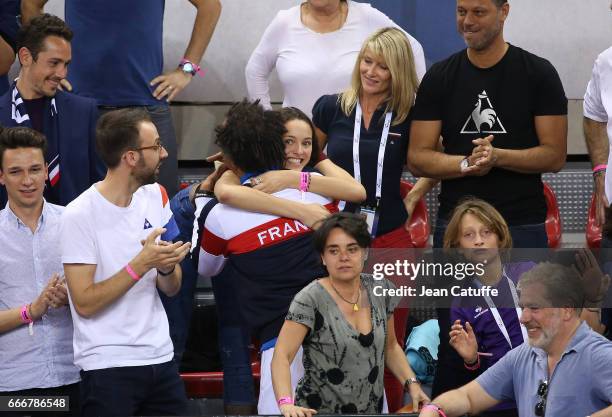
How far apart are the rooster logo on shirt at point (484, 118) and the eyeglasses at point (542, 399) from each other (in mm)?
1487

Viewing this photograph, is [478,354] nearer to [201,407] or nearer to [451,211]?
[451,211]

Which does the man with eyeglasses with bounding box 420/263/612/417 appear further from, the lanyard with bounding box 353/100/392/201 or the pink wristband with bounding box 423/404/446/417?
the lanyard with bounding box 353/100/392/201

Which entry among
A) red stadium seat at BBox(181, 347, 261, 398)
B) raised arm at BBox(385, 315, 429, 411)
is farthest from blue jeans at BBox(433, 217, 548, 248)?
red stadium seat at BBox(181, 347, 261, 398)

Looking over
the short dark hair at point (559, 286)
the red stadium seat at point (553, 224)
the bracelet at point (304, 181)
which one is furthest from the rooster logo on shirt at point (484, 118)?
the short dark hair at point (559, 286)

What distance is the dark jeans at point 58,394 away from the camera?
4.25 meters

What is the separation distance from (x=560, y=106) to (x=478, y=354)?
1219 mm

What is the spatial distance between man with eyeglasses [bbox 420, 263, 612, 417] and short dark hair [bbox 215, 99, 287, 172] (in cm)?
114

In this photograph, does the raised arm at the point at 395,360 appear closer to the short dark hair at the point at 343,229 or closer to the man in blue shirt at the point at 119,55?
the short dark hair at the point at 343,229

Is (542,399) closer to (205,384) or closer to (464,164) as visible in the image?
(464,164)

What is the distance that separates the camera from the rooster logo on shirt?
16.0 feet

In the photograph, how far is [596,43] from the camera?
7.28m

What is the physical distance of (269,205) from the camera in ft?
14.2

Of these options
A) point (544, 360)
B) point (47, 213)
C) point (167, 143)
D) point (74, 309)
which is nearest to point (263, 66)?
point (167, 143)

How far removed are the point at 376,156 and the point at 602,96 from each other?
109 cm
